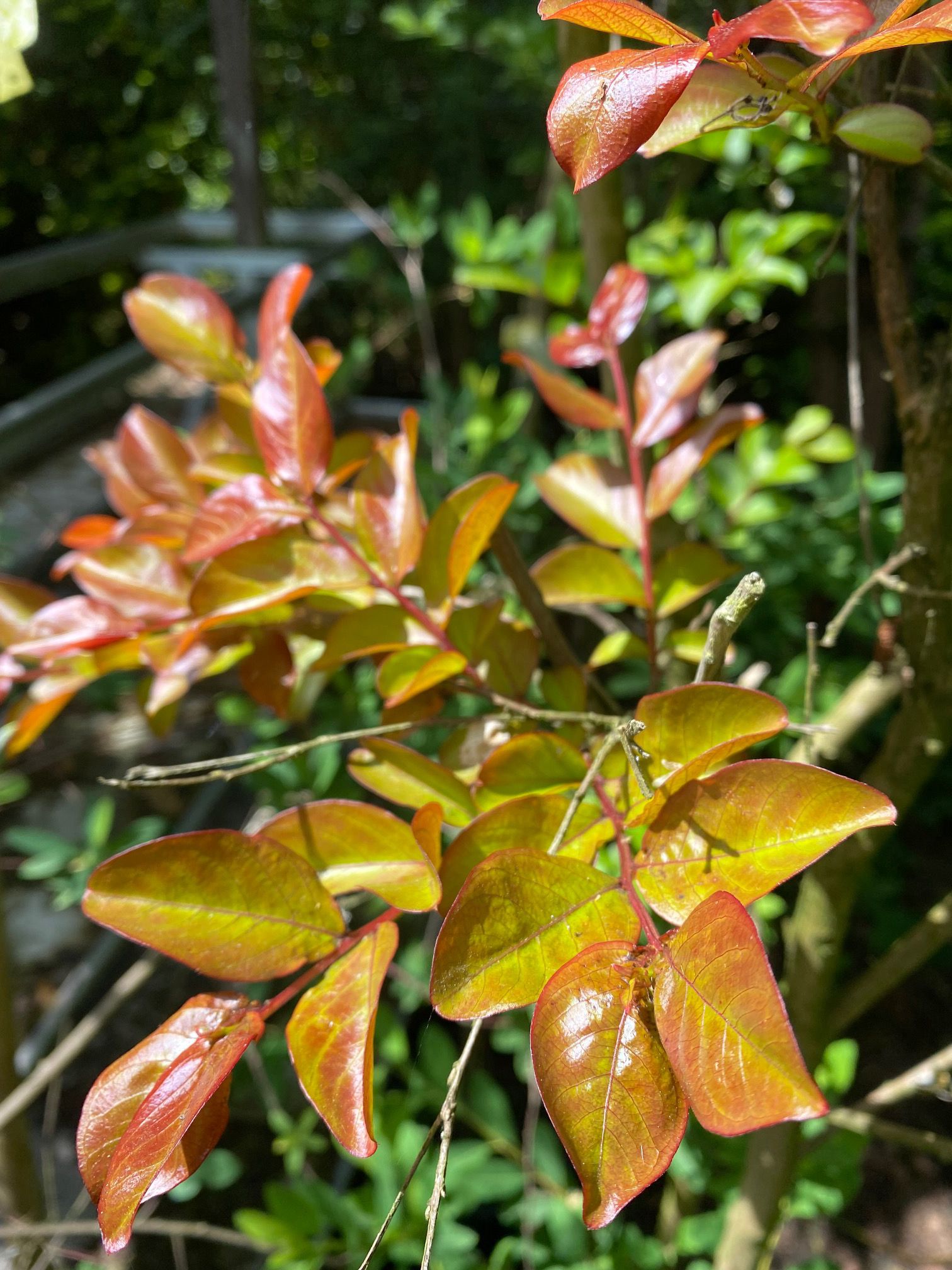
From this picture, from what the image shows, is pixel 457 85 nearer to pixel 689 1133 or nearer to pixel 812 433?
pixel 812 433

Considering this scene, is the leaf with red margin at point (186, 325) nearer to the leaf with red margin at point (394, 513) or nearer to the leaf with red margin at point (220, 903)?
the leaf with red margin at point (394, 513)

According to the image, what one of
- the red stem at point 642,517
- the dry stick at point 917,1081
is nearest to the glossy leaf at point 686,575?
the red stem at point 642,517

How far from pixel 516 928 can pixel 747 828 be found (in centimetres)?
9

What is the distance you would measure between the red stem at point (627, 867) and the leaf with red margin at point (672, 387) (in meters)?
0.25

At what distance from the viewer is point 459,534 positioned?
→ 0.43 m

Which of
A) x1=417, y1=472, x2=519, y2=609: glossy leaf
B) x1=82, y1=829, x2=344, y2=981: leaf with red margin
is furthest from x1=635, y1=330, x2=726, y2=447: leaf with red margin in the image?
x1=82, y1=829, x2=344, y2=981: leaf with red margin

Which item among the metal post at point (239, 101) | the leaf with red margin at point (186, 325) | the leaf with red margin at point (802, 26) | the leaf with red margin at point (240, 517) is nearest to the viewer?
the leaf with red margin at point (802, 26)

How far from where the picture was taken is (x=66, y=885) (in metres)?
0.88

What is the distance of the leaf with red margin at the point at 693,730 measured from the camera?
12.7 inches

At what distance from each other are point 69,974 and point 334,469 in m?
1.01

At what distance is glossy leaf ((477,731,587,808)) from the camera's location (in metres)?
0.39

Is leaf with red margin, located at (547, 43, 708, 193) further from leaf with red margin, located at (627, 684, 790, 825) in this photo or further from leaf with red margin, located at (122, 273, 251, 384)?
leaf with red margin, located at (122, 273, 251, 384)

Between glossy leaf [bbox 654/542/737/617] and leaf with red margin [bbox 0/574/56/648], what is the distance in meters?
0.40

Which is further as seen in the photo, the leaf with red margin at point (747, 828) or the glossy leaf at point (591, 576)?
the glossy leaf at point (591, 576)
